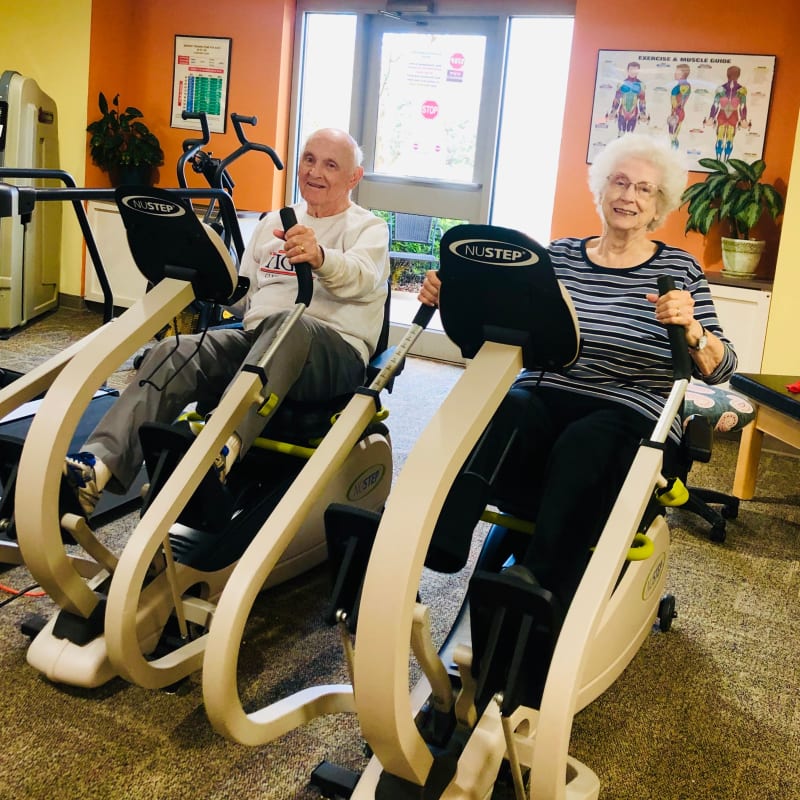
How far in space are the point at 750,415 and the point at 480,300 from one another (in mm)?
2066

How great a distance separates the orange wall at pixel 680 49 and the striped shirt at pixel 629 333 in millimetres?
2685

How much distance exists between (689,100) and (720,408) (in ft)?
6.87

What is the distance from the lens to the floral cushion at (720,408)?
10.7 ft

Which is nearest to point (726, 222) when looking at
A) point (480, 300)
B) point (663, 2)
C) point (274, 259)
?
point (663, 2)

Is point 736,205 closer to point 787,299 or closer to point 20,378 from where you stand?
point 787,299

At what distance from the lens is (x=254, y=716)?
1.68 metres

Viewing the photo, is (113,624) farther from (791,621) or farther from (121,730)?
(791,621)

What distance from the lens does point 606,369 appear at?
2193 mm

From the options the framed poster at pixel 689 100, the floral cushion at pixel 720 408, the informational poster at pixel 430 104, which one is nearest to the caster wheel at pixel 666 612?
the floral cushion at pixel 720 408

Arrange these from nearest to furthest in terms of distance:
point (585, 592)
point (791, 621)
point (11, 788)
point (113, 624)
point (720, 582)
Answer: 1. point (585, 592)
2. point (11, 788)
3. point (113, 624)
4. point (791, 621)
5. point (720, 582)

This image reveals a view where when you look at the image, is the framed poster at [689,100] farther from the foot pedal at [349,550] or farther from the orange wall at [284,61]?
the foot pedal at [349,550]

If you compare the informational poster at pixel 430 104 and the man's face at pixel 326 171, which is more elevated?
the informational poster at pixel 430 104

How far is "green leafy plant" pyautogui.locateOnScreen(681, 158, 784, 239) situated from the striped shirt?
2.18 metres

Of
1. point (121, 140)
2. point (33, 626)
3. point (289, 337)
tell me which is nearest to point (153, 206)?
point (289, 337)
